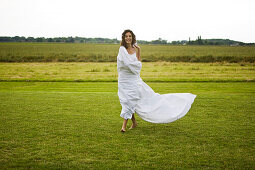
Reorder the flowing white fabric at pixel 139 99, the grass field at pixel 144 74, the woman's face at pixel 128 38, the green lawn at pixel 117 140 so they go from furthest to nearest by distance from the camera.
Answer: the grass field at pixel 144 74, the woman's face at pixel 128 38, the flowing white fabric at pixel 139 99, the green lawn at pixel 117 140

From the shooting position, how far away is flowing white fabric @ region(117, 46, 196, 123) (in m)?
6.51

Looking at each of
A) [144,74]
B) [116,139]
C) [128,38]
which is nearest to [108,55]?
[144,74]

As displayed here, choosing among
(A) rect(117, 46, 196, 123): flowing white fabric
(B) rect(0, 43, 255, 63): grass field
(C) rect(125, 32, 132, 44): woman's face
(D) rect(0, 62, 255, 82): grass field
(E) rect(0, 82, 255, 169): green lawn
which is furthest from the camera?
(B) rect(0, 43, 255, 63): grass field

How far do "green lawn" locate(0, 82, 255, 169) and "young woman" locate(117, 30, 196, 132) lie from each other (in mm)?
453

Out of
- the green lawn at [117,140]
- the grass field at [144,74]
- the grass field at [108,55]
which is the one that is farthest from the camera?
the grass field at [108,55]

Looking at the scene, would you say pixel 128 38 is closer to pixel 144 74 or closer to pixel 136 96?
pixel 136 96

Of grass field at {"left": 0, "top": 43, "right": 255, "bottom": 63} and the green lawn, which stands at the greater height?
grass field at {"left": 0, "top": 43, "right": 255, "bottom": 63}

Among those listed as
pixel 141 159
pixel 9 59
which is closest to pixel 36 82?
pixel 141 159

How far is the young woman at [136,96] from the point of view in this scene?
654cm

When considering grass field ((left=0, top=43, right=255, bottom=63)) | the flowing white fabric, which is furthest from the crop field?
grass field ((left=0, top=43, right=255, bottom=63))

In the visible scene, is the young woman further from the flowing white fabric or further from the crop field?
the crop field

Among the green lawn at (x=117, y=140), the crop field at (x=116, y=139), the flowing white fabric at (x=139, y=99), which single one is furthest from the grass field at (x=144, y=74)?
the flowing white fabric at (x=139, y=99)

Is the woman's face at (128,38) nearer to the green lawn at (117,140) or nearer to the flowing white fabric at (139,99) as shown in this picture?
the flowing white fabric at (139,99)

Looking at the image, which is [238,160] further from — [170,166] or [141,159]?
[141,159]
